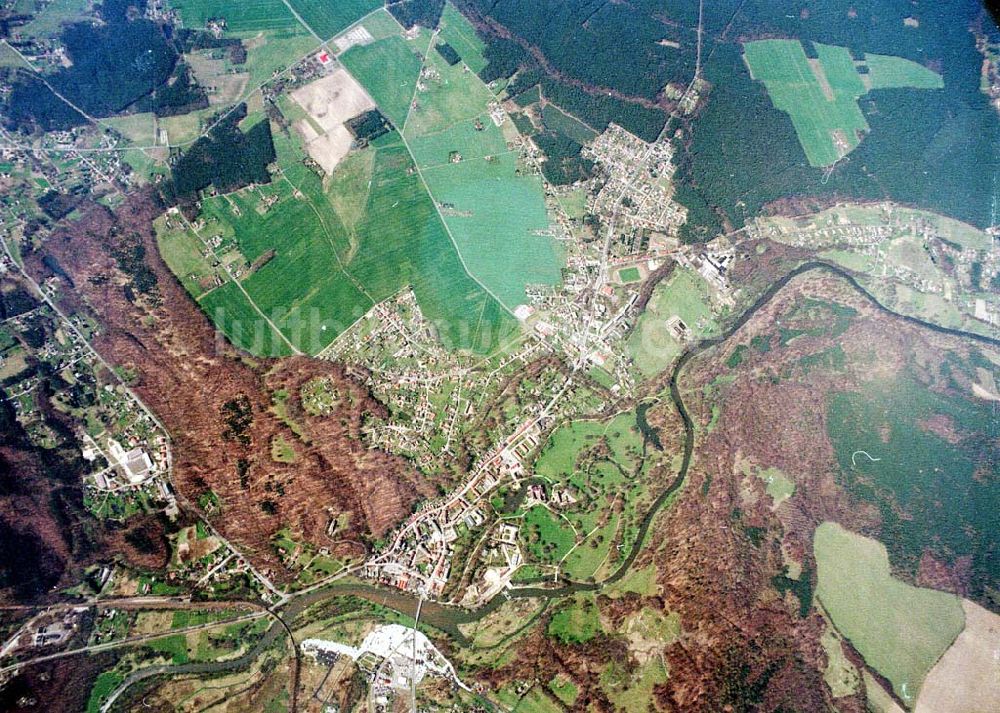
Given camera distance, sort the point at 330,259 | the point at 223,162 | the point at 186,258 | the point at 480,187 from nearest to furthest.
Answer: the point at 186,258 < the point at 330,259 < the point at 223,162 < the point at 480,187

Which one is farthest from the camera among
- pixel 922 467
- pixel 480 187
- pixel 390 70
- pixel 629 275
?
pixel 390 70

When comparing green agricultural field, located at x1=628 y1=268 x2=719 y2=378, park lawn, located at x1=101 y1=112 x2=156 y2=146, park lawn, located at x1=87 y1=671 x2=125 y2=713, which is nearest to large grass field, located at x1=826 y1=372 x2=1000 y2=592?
green agricultural field, located at x1=628 y1=268 x2=719 y2=378

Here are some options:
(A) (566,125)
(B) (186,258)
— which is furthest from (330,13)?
(B) (186,258)

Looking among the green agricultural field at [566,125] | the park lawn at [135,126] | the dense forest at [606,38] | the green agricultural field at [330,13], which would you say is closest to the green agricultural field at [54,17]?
the park lawn at [135,126]

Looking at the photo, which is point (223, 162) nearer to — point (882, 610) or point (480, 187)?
point (480, 187)

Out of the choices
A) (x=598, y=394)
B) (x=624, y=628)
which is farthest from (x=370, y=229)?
(x=624, y=628)

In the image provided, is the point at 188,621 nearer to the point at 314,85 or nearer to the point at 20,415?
the point at 20,415

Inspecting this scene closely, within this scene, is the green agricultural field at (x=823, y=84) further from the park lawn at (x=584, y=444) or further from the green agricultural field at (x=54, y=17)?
the green agricultural field at (x=54, y=17)
